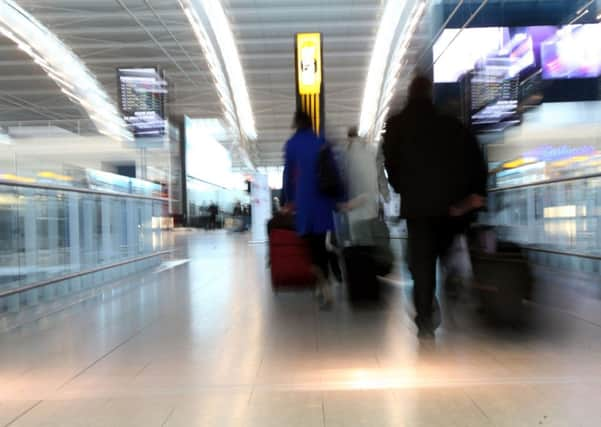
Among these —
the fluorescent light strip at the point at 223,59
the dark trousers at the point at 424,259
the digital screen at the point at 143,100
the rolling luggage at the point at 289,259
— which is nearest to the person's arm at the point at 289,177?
the rolling luggage at the point at 289,259

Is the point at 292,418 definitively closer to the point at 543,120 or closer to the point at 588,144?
the point at 588,144

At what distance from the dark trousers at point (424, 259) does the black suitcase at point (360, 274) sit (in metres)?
1.18

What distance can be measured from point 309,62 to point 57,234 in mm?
7187

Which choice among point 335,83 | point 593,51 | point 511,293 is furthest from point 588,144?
point 335,83

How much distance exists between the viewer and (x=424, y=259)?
3.70m

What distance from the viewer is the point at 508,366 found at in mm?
3258

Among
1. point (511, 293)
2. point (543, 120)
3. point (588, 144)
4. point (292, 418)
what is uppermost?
point (543, 120)

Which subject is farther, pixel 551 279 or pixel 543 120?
pixel 543 120

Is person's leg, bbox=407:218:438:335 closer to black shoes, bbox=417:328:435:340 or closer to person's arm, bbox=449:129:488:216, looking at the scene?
black shoes, bbox=417:328:435:340

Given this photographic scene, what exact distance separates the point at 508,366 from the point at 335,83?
101 ft

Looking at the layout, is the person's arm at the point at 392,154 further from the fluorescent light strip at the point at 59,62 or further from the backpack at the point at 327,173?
the fluorescent light strip at the point at 59,62

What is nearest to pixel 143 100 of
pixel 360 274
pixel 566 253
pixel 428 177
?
pixel 566 253

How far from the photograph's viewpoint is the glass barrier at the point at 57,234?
5.51 meters

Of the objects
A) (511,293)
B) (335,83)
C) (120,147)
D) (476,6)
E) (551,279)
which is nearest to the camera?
(511,293)
